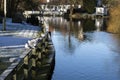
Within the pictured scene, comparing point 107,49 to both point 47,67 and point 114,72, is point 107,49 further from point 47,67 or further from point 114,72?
point 47,67

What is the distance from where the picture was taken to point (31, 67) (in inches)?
615

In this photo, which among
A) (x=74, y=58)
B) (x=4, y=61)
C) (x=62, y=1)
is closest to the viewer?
(x=4, y=61)

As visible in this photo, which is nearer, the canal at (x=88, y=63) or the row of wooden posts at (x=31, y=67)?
the row of wooden posts at (x=31, y=67)

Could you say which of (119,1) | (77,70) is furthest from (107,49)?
(119,1)

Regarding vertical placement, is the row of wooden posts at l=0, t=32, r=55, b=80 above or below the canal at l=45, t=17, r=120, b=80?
above

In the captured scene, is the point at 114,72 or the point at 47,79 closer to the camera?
the point at 47,79

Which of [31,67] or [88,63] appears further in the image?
[88,63]

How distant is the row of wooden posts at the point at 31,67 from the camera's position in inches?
430

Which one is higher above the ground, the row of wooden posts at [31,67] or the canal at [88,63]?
the row of wooden posts at [31,67]

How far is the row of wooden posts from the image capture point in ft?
35.9

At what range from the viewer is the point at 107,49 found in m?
29.2

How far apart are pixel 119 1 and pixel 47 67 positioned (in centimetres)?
5132

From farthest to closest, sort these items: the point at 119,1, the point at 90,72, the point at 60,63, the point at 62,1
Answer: the point at 62,1 → the point at 119,1 → the point at 60,63 → the point at 90,72

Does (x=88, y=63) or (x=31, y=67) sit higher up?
(x=31, y=67)
